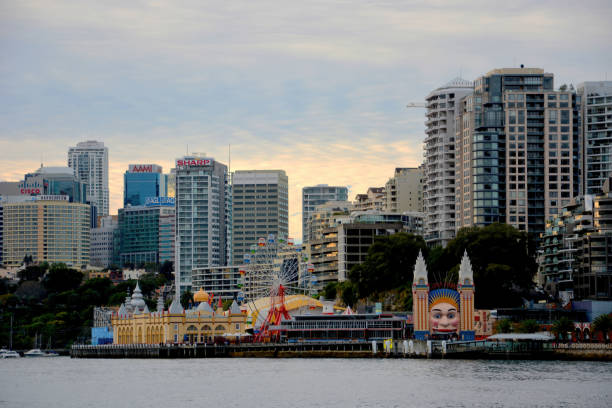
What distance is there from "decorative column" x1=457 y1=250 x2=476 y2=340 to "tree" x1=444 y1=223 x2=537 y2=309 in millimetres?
9409

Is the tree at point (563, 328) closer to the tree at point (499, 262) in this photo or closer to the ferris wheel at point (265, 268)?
the tree at point (499, 262)

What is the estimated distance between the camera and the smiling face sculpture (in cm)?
16788

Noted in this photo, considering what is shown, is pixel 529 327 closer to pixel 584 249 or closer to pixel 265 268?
pixel 584 249

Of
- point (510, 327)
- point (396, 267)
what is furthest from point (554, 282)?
point (510, 327)

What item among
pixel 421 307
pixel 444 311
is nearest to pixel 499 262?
pixel 444 311

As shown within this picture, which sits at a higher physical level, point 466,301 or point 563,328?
point 466,301

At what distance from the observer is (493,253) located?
600 feet

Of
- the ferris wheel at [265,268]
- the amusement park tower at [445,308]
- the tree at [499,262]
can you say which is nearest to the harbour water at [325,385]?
the amusement park tower at [445,308]

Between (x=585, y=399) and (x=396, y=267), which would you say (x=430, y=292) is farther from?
(x=585, y=399)

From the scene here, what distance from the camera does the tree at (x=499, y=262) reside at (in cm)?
17938

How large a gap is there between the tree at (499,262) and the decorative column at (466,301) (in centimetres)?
941

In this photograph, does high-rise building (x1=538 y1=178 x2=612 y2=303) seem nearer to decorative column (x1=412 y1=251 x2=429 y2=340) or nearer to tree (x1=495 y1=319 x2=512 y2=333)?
tree (x1=495 y1=319 x2=512 y2=333)

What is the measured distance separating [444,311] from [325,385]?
49596 mm

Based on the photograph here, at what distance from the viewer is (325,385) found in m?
122
